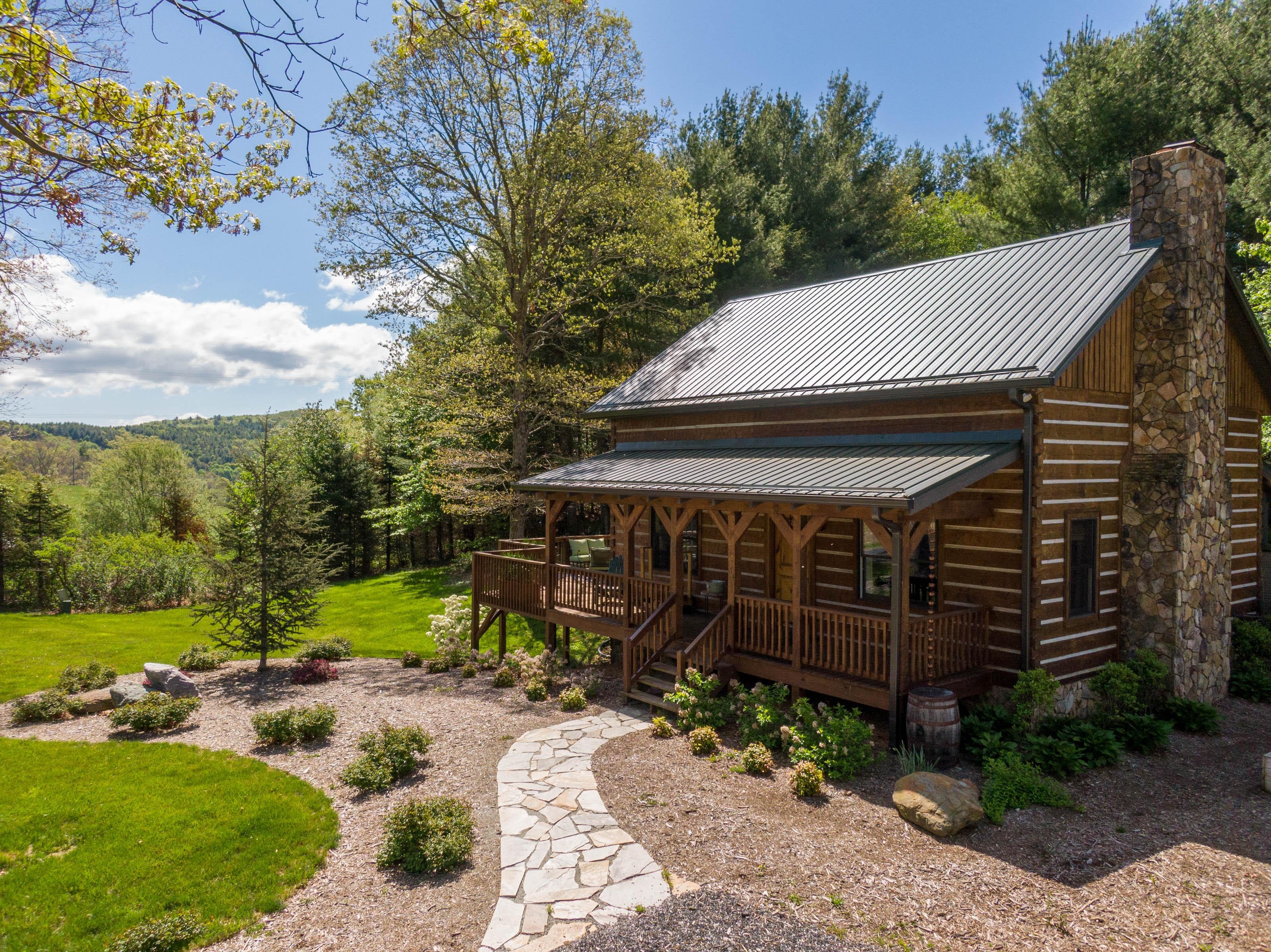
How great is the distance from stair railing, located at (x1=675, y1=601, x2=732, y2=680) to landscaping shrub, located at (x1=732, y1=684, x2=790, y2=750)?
0.82m

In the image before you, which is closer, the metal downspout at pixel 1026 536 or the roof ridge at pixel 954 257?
the metal downspout at pixel 1026 536

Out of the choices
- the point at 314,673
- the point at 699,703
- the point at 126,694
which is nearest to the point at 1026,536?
the point at 699,703

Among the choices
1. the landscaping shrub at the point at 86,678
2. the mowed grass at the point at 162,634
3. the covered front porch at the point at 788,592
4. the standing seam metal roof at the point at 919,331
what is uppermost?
the standing seam metal roof at the point at 919,331

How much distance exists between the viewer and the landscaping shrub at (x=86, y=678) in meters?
13.7

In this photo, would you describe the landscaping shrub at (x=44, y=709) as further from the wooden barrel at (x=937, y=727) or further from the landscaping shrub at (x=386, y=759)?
the wooden barrel at (x=937, y=727)

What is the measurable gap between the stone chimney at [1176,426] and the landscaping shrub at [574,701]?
8753mm

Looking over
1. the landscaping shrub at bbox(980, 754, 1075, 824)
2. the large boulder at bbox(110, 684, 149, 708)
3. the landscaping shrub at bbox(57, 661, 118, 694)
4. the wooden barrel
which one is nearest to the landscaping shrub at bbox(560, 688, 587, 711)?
the wooden barrel

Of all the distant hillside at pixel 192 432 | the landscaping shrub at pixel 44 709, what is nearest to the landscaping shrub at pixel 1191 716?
the landscaping shrub at pixel 44 709

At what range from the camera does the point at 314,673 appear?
14.5 meters

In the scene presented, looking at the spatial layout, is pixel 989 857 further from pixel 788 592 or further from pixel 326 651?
pixel 326 651

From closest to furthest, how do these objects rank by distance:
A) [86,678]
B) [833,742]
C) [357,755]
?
[833,742], [357,755], [86,678]

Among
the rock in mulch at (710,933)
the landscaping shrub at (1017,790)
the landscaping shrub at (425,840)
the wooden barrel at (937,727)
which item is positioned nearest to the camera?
the rock in mulch at (710,933)

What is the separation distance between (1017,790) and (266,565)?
14037 millimetres

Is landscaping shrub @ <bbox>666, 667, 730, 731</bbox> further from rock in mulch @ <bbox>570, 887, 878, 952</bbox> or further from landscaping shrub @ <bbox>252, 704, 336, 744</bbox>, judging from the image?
landscaping shrub @ <bbox>252, 704, 336, 744</bbox>
